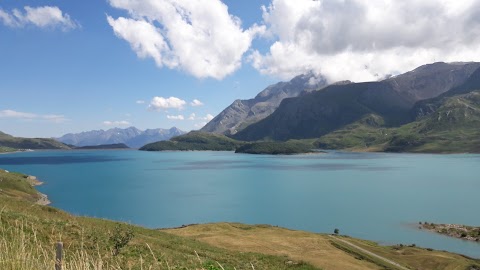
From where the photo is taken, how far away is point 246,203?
6934 inches

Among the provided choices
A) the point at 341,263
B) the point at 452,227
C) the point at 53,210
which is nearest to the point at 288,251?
the point at 341,263

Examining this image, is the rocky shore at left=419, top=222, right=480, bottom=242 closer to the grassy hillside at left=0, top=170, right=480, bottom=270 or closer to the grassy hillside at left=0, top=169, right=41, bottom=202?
the grassy hillside at left=0, top=170, right=480, bottom=270

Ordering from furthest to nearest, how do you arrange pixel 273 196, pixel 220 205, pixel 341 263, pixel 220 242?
pixel 273 196 < pixel 220 205 < pixel 220 242 < pixel 341 263

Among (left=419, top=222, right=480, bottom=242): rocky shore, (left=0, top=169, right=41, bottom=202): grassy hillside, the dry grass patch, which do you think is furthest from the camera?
(left=0, top=169, right=41, bottom=202): grassy hillside

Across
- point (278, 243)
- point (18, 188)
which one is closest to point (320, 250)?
point (278, 243)

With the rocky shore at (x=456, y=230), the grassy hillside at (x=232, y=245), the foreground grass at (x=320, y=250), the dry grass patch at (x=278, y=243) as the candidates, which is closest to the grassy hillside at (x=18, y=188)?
the grassy hillside at (x=232, y=245)

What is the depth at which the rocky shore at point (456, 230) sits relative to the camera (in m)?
110

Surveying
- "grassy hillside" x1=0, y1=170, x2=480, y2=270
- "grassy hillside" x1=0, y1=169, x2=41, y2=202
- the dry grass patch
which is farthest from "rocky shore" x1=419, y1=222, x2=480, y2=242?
"grassy hillside" x1=0, y1=169, x2=41, y2=202

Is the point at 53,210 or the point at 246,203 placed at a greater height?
the point at 53,210

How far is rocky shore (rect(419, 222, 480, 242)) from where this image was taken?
360 ft

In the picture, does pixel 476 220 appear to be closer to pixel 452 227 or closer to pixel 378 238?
pixel 452 227

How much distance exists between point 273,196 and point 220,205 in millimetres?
35618

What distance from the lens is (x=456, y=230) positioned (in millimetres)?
116000

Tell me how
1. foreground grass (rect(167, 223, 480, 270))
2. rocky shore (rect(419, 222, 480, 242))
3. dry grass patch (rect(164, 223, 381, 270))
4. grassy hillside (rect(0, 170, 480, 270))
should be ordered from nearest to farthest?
1. grassy hillside (rect(0, 170, 480, 270))
2. dry grass patch (rect(164, 223, 381, 270))
3. foreground grass (rect(167, 223, 480, 270))
4. rocky shore (rect(419, 222, 480, 242))
